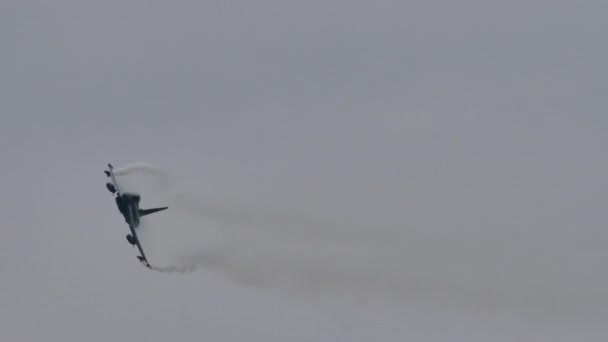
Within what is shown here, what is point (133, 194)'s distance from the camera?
186625mm

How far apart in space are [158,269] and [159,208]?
23.1 ft

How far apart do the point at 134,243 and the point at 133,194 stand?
21.9 ft

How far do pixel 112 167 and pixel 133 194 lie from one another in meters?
3.41

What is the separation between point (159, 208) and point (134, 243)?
5.05 metres

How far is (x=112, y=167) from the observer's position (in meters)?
187

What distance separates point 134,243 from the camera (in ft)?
627

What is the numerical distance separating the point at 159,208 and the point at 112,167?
255 inches

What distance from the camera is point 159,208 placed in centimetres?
18875

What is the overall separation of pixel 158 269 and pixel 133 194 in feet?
31.5

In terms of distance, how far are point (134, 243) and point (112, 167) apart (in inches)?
357

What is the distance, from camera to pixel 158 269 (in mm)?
191875

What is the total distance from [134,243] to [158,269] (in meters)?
3.70
